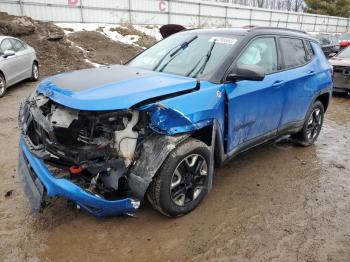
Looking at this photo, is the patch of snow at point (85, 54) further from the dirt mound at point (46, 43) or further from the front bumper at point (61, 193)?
the front bumper at point (61, 193)

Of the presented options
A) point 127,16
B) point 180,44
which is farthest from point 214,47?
point 127,16

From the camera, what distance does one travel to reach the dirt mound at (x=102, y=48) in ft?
50.4

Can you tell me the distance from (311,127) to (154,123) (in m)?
3.61

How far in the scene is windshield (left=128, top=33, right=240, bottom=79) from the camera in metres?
3.79

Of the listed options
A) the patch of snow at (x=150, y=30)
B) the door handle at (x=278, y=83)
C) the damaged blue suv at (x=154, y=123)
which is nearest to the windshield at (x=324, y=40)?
the patch of snow at (x=150, y=30)

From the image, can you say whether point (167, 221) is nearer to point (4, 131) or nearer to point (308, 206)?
point (308, 206)

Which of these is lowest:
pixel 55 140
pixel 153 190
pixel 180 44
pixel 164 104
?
pixel 153 190

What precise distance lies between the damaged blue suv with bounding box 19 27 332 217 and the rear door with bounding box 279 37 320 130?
259 mm

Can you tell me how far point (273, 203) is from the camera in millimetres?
3840

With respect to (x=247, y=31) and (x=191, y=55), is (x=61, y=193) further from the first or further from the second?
(x=247, y=31)

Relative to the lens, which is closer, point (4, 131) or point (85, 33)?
point (4, 131)

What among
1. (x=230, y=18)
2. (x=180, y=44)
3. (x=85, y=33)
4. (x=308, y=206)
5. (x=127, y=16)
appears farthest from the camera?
(x=230, y=18)

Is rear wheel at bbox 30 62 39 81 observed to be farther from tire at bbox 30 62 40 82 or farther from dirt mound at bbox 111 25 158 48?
dirt mound at bbox 111 25 158 48

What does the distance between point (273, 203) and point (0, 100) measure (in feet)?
24.0
